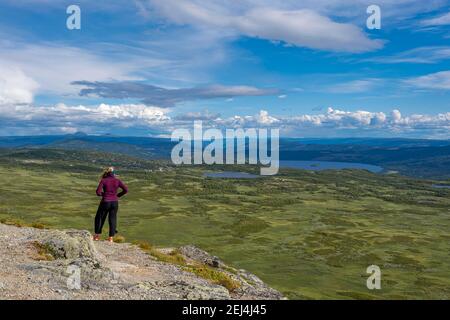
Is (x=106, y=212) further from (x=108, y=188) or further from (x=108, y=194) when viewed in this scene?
(x=108, y=188)

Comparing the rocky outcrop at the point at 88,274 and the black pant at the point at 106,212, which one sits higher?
the black pant at the point at 106,212

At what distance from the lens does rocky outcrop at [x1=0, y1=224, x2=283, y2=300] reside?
64.9ft

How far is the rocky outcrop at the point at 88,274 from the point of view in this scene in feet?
64.9

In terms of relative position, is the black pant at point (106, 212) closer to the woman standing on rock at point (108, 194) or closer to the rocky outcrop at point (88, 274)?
the woman standing on rock at point (108, 194)

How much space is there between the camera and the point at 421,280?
4643 inches

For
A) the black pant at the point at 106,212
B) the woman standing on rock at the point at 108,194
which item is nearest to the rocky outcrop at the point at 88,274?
the black pant at the point at 106,212

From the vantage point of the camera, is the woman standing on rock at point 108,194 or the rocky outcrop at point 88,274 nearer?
the rocky outcrop at point 88,274

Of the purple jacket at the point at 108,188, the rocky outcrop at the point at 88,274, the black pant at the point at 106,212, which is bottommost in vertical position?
the rocky outcrop at the point at 88,274

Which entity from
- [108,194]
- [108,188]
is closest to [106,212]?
[108,194]

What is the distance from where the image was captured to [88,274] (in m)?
21.9
